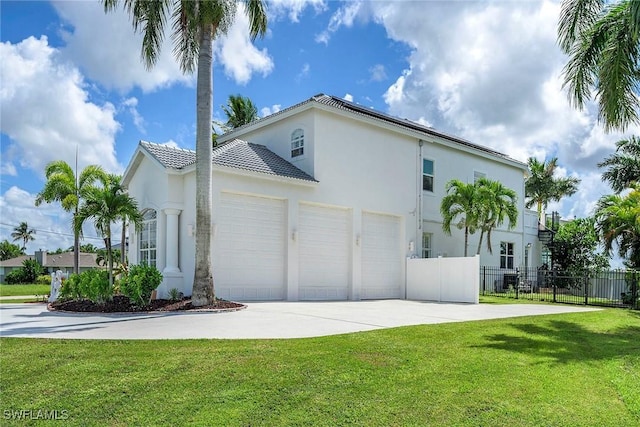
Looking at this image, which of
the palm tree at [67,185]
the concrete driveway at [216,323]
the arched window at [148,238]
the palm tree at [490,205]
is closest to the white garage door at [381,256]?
the palm tree at [490,205]

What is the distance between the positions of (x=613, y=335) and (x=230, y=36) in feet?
41.5

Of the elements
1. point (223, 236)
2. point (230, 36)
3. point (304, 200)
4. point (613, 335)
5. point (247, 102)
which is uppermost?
point (247, 102)

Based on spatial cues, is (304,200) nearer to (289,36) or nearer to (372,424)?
(289,36)

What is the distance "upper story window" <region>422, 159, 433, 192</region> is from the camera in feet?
76.2

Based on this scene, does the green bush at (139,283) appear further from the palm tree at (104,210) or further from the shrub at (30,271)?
the shrub at (30,271)

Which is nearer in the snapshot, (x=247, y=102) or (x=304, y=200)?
(x=304, y=200)

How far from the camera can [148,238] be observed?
57.2 feet

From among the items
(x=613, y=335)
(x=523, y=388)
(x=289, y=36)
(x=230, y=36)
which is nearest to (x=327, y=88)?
(x=289, y=36)

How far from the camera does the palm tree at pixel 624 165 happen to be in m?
30.6

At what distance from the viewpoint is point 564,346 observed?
8586mm

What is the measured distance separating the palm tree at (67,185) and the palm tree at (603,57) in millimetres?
19581

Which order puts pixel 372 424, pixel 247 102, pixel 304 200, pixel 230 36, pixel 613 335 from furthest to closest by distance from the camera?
pixel 247 102
pixel 304 200
pixel 230 36
pixel 613 335
pixel 372 424

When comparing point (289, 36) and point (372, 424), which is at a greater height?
point (289, 36)

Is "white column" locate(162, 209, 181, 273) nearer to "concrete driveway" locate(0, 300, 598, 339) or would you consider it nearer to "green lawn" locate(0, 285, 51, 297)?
"concrete driveway" locate(0, 300, 598, 339)
